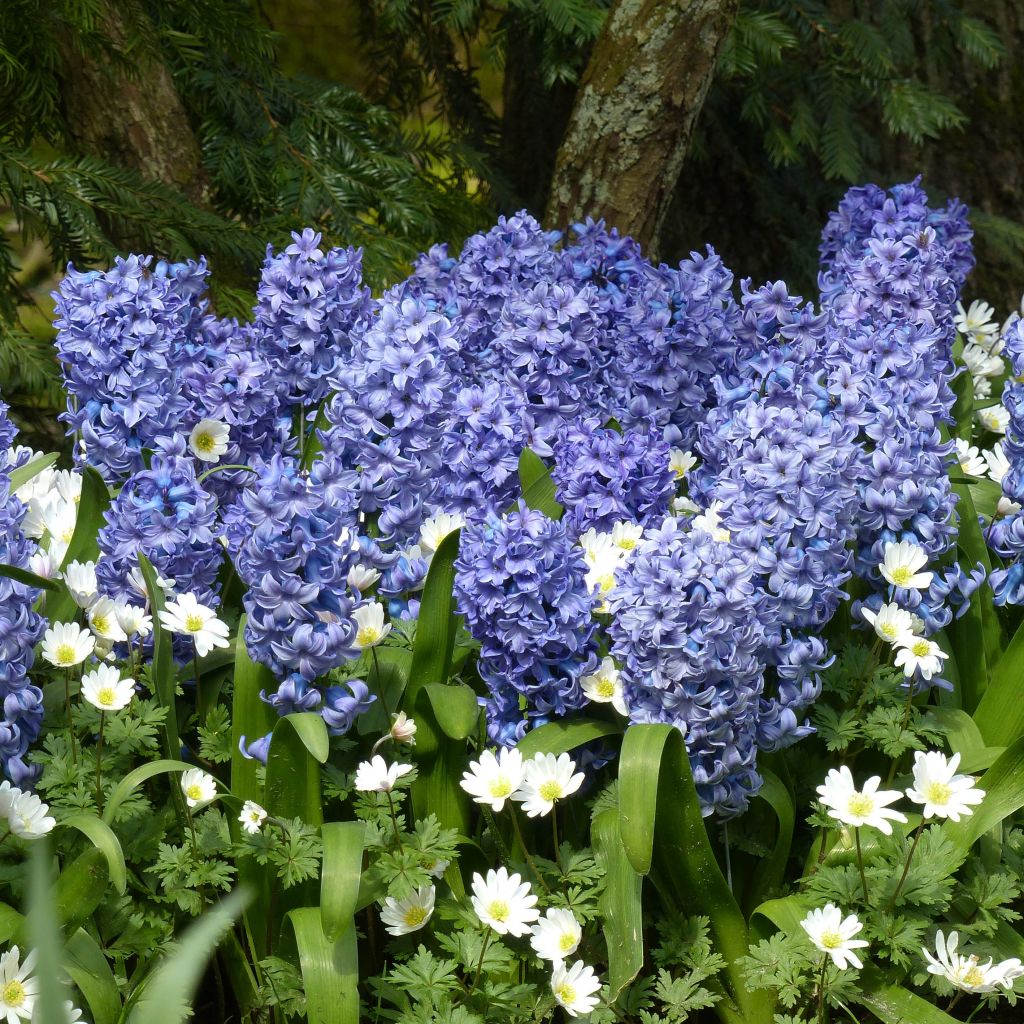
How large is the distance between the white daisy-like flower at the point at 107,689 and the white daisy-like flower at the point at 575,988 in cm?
71

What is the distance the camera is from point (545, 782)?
1.64 metres

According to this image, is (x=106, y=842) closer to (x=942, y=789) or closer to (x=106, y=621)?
(x=106, y=621)

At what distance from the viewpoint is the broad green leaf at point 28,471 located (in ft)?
7.02

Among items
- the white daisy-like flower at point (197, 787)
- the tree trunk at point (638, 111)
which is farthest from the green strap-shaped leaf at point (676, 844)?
the tree trunk at point (638, 111)

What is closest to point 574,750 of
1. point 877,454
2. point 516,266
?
point 877,454

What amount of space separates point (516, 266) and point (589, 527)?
0.75 metres

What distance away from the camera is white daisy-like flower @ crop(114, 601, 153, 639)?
1.78 m

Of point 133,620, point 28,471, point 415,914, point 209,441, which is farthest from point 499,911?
point 28,471

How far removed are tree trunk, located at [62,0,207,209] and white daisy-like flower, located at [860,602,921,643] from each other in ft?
7.05

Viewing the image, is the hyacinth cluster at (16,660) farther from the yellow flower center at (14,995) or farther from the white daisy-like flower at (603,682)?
the white daisy-like flower at (603,682)

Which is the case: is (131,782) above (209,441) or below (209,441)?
below

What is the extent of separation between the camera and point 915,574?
6.15 feet

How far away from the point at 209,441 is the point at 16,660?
0.56m

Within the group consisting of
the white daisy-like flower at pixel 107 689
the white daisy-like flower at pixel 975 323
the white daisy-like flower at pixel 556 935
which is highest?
the white daisy-like flower at pixel 975 323
